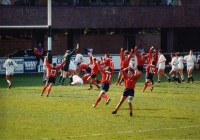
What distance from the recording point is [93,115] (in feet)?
88.8

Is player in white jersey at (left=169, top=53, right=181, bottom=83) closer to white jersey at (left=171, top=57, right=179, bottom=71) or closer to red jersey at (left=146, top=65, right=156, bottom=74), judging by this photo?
white jersey at (left=171, top=57, right=179, bottom=71)

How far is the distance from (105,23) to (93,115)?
29.0 m

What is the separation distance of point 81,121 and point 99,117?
4.14 feet

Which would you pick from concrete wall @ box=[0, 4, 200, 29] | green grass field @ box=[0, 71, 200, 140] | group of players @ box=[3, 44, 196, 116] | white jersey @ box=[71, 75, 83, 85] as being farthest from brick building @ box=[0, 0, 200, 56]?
green grass field @ box=[0, 71, 200, 140]

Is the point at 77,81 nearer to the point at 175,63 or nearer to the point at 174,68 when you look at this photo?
the point at 174,68

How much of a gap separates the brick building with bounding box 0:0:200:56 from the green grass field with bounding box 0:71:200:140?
15304 millimetres

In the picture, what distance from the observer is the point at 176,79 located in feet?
142

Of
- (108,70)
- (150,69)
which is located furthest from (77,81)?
(108,70)

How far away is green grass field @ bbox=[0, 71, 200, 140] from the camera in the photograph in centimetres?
2273

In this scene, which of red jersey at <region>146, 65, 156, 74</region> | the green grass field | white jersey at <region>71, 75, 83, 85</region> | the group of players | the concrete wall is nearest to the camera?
the green grass field

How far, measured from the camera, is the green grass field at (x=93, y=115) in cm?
2273

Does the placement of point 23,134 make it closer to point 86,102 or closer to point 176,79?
point 86,102

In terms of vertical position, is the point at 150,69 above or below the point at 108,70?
below

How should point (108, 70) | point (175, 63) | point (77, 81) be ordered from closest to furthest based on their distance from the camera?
1. point (108, 70)
2. point (77, 81)
3. point (175, 63)
